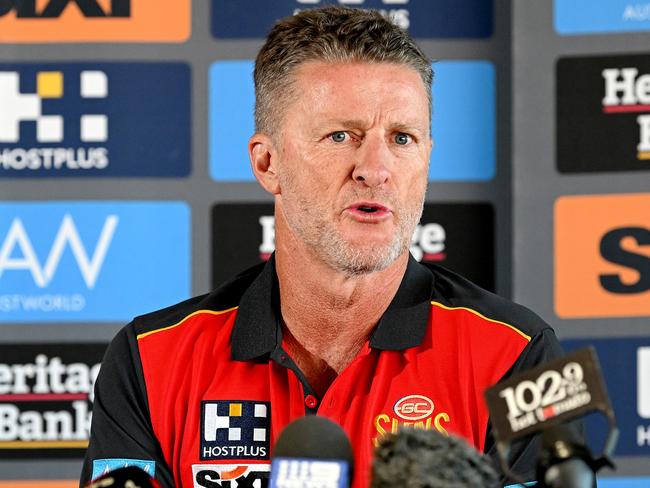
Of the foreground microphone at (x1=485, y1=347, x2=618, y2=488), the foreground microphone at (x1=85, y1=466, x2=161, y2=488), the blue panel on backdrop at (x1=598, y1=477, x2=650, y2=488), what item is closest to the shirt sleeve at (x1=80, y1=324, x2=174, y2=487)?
the foreground microphone at (x1=85, y1=466, x2=161, y2=488)

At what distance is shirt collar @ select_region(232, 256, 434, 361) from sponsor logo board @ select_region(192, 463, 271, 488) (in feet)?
0.42

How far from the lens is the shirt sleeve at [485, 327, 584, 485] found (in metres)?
1.04

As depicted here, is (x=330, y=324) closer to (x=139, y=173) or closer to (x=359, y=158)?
(x=359, y=158)

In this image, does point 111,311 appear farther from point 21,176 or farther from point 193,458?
point 193,458

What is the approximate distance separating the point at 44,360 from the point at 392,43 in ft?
3.68

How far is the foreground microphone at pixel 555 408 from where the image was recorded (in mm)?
607

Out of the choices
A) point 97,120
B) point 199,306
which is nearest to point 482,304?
point 199,306

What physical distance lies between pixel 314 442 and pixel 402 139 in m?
0.52

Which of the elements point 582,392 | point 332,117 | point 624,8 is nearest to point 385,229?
point 332,117

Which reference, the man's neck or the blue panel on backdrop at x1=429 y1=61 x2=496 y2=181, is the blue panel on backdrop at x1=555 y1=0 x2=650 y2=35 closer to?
the blue panel on backdrop at x1=429 y1=61 x2=496 y2=181

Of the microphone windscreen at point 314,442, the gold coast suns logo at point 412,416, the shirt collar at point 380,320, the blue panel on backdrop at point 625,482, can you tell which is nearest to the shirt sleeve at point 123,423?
the shirt collar at point 380,320

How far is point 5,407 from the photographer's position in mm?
1917

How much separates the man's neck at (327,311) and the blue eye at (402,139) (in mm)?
154

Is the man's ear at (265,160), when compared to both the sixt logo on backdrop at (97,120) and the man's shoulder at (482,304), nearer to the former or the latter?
the man's shoulder at (482,304)
